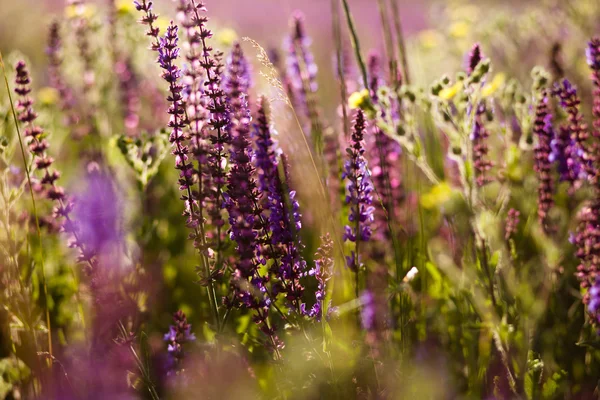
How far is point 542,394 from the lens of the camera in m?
1.41

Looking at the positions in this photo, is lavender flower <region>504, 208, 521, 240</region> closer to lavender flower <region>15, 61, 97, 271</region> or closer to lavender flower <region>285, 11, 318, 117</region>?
lavender flower <region>285, 11, 318, 117</region>

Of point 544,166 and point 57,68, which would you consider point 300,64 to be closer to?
point 544,166

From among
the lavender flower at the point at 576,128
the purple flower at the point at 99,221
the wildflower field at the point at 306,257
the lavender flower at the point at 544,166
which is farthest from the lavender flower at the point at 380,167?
the purple flower at the point at 99,221

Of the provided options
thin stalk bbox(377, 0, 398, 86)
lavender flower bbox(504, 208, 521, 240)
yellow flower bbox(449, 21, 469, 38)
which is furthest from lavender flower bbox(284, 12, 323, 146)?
yellow flower bbox(449, 21, 469, 38)

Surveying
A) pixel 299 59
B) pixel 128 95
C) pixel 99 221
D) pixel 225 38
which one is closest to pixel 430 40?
pixel 225 38

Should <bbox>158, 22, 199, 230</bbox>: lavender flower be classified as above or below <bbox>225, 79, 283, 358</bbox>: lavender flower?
above

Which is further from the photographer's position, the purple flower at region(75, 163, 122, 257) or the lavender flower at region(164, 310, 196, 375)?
the purple flower at region(75, 163, 122, 257)

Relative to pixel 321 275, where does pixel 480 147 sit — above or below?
above

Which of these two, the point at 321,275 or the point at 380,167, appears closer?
the point at 321,275

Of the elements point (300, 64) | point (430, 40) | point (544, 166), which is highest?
point (430, 40)

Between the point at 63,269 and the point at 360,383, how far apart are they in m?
1.27

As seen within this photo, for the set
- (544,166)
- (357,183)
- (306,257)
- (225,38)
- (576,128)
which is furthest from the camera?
(225,38)

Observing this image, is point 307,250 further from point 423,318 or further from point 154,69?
point 154,69

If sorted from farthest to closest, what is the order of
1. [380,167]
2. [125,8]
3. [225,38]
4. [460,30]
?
[460,30], [125,8], [225,38], [380,167]
